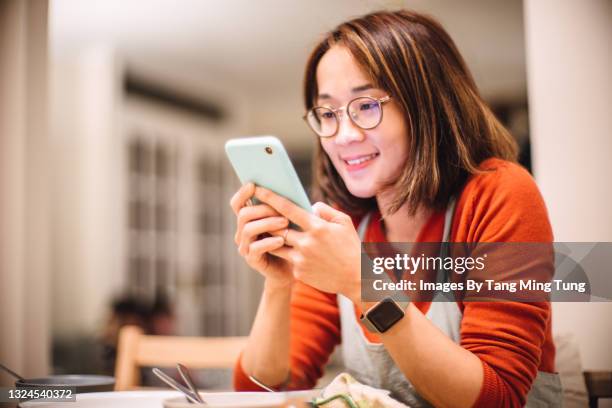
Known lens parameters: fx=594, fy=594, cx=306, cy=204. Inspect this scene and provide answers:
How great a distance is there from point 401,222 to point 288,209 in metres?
0.32

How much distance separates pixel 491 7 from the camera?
339 cm

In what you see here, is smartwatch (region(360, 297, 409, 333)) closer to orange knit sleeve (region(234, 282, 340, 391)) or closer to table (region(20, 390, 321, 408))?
table (region(20, 390, 321, 408))

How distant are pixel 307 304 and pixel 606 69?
62 cm

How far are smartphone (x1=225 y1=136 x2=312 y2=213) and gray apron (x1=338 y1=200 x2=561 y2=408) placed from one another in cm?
27

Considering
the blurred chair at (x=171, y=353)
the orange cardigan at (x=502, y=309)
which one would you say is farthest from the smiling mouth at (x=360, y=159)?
the blurred chair at (x=171, y=353)

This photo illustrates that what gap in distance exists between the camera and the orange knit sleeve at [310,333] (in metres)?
1.01

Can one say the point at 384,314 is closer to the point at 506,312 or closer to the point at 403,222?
the point at 506,312

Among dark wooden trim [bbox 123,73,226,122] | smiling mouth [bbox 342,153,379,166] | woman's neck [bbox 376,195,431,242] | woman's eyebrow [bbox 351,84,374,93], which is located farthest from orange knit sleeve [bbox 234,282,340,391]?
dark wooden trim [bbox 123,73,226,122]

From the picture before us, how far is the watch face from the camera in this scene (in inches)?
26.6

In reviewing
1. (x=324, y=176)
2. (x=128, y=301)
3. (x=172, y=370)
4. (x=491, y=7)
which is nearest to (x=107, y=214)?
(x=128, y=301)

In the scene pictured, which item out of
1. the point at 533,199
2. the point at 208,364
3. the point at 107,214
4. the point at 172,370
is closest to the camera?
the point at 533,199

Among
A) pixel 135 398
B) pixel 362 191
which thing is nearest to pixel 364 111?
pixel 362 191

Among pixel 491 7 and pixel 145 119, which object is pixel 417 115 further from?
pixel 145 119

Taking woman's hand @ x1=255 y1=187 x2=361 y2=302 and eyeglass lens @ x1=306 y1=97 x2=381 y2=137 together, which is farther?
eyeglass lens @ x1=306 y1=97 x2=381 y2=137
